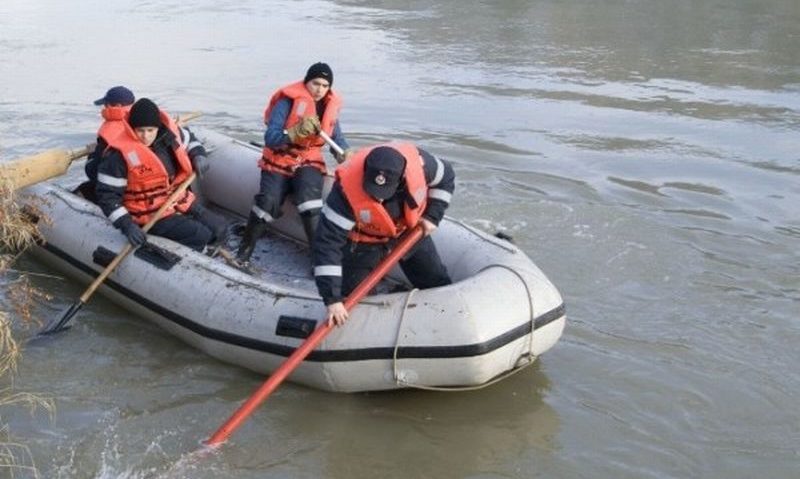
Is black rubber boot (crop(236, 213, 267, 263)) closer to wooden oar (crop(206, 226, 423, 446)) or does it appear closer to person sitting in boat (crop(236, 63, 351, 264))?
person sitting in boat (crop(236, 63, 351, 264))

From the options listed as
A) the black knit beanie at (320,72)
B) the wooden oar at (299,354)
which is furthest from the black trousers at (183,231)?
the wooden oar at (299,354)

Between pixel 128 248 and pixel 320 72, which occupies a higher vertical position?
pixel 320 72

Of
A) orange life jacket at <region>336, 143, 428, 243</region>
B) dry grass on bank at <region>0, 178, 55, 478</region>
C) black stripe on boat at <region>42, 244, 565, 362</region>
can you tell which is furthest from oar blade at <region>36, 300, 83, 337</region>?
orange life jacket at <region>336, 143, 428, 243</region>

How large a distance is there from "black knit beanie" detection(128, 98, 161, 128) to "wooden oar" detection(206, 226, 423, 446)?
66.5 inches

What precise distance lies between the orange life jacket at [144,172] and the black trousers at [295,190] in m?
0.47

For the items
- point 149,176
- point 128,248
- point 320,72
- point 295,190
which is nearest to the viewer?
point 128,248

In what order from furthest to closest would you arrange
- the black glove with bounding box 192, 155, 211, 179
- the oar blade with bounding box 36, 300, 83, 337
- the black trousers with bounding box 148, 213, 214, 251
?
the black glove with bounding box 192, 155, 211, 179
the black trousers with bounding box 148, 213, 214, 251
the oar blade with bounding box 36, 300, 83, 337

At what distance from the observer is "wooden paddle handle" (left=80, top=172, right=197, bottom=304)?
16.9 ft

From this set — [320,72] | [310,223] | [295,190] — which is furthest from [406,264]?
[320,72]

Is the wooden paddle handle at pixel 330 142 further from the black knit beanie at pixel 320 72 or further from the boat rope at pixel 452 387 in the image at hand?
the boat rope at pixel 452 387

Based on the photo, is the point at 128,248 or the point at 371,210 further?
the point at 128,248

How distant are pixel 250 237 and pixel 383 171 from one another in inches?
72.1

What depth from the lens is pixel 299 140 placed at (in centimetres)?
555

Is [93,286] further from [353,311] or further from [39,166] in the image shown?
[353,311]
